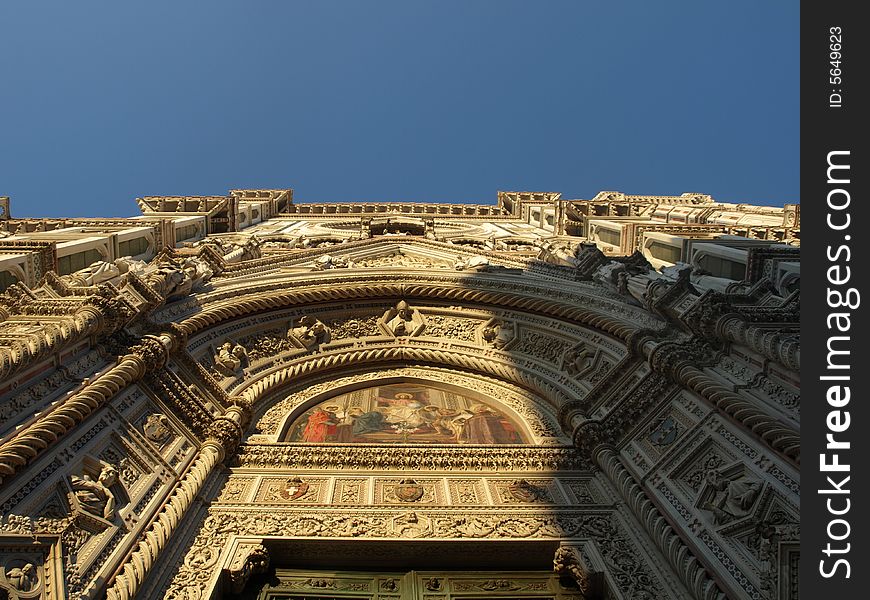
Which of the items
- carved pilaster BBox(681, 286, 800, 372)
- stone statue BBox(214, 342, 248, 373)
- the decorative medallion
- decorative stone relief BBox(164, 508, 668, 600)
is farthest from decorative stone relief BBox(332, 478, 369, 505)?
carved pilaster BBox(681, 286, 800, 372)

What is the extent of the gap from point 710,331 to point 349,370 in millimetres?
8374

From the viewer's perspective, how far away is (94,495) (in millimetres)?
7723

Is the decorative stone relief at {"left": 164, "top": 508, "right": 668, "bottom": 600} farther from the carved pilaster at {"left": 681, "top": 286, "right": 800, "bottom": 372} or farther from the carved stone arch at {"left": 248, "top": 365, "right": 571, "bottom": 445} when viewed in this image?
the carved pilaster at {"left": 681, "top": 286, "right": 800, "bottom": 372}

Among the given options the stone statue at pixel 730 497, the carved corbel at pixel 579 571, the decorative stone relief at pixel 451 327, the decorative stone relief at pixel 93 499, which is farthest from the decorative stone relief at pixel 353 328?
the stone statue at pixel 730 497

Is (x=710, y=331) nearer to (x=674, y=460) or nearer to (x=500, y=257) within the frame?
(x=674, y=460)

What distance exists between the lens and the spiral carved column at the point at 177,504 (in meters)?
7.20

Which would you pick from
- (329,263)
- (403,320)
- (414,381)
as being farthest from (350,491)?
(329,263)

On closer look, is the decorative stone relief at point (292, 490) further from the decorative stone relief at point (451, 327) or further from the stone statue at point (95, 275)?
the decorative stone relief at point (451, 327)

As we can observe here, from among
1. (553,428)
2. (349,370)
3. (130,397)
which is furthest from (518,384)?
(130,397)

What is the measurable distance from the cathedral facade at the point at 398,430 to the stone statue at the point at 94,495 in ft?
0.11

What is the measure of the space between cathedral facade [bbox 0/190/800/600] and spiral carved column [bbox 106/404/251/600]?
4 centimetres

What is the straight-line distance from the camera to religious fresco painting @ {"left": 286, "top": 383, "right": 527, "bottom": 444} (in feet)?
40.4

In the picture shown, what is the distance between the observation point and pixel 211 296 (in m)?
14.0

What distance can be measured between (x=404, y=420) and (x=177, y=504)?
5.19 metres
